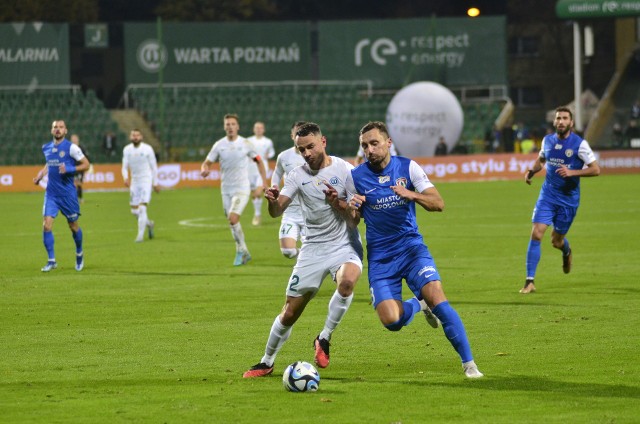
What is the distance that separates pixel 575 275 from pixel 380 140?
867cm

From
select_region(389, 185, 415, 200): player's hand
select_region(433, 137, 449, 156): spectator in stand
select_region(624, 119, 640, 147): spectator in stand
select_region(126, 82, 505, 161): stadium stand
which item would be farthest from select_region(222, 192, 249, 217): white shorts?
select_region(624, 119, 640, 147): spectator in stand

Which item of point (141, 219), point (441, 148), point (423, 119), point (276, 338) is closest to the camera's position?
point (276, 338)

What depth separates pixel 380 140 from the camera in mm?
9805

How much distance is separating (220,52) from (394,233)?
48094 millimetres

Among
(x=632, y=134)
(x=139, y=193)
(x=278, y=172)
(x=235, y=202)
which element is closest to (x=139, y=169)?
(x=139, y=193)

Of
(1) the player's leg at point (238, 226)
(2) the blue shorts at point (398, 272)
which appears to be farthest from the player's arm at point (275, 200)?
(1) the player's leg at point (238, 226)

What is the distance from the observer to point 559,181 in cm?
1644

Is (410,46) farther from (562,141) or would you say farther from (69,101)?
(562,141)

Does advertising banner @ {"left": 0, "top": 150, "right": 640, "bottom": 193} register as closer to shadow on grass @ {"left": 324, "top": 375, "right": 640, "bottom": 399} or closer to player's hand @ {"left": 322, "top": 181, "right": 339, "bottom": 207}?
player's hand @ {"left": 322, "top": 181, "right": 339, "bottom": 207}

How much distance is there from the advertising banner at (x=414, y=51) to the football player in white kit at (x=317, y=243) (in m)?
47.3

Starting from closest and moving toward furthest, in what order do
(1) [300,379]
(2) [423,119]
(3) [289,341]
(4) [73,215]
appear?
(1) [300,379] < (3) [289,341] < (4) [73,215] < (2) [423,119]

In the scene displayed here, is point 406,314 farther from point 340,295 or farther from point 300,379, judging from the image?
point 300,379

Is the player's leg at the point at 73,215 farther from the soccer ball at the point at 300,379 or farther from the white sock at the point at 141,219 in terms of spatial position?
the soccer ball at the point at 300,379

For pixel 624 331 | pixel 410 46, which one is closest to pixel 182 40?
pixel 410 46
